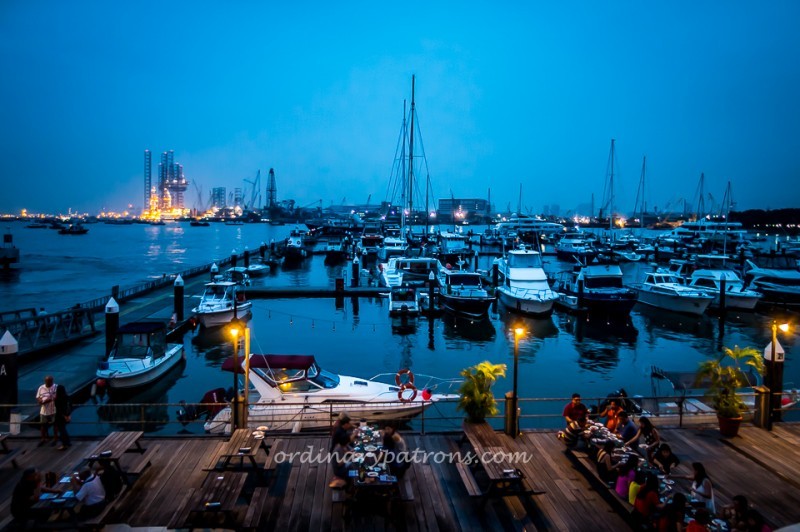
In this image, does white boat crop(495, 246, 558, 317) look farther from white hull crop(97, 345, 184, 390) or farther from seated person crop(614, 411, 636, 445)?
seated person crop(614, 411, 636, 445)

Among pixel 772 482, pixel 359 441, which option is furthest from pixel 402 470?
pixel 772 482

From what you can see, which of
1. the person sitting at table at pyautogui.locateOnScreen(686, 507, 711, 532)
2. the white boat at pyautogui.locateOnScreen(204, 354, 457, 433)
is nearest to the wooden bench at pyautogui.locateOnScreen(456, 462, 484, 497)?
the person sitting at table at pyautogui.locateOnScreen(686, 507, 711, 532)

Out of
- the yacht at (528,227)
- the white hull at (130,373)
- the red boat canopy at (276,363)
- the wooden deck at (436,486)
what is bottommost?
the white hull at (130,373)

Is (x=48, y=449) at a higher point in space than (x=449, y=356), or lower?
higher

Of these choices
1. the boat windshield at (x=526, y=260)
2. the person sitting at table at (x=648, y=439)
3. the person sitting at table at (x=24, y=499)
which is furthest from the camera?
the boat windshield at (x=526, y=260)

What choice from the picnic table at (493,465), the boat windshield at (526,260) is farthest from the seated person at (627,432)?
the boat windshield at (526,260)

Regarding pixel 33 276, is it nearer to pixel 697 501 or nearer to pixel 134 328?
pixel 134 328

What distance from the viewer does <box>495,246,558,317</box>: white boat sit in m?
35.8

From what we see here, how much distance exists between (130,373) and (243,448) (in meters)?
13.0

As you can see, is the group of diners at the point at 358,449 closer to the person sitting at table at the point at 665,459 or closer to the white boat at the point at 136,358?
the person sitting at table at the point at 665,459

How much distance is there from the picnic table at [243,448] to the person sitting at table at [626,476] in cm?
575

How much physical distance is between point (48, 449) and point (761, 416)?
14.6 m

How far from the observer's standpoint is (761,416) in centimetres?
1148

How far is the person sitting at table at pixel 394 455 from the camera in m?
8.82
